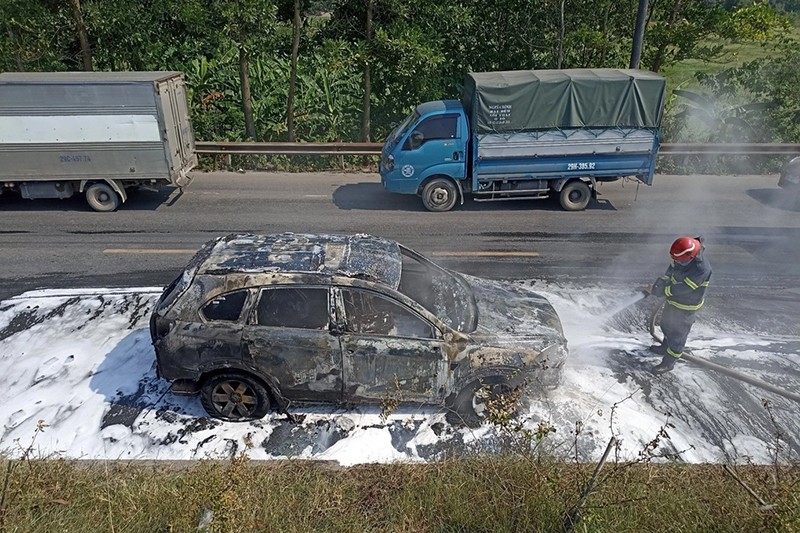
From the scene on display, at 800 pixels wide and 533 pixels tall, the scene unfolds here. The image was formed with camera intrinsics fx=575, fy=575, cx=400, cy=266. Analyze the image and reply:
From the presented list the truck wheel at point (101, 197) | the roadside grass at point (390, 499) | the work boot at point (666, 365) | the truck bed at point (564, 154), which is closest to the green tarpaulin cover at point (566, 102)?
the truck bed at point (564, 154)

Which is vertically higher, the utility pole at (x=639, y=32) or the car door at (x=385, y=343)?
the utility pole at (x=639, y=32)

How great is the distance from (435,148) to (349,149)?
434 centimetres

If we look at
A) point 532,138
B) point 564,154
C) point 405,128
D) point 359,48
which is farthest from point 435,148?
point 359,48

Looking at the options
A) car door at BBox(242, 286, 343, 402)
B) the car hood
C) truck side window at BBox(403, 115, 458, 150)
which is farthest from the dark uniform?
truck side window at BBox(403, 115, 458, 150)

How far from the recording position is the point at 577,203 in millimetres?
12688

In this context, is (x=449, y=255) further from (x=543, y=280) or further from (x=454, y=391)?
(x=454, y=391)

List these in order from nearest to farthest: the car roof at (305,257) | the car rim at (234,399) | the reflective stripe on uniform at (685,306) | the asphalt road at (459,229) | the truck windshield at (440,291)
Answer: the car roof at (305,257)
the car rim at (234,399)
the truck windshield at (440,291)
the reflective stripe on uniform at (685,306)
the asphalt road at (459,229)

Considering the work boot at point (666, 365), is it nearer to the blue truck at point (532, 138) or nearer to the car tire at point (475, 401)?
the car tire at point (475, 401)

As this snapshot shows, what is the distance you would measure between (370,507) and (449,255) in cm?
624

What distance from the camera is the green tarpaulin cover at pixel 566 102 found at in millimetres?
11898

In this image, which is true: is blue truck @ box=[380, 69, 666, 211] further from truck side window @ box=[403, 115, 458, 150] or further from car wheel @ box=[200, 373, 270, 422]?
car wheel @ box=[200, 373, 270, 422]

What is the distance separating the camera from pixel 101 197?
1227 cm

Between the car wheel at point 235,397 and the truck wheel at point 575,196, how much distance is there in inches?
349

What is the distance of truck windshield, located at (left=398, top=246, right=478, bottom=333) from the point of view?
232 inches
